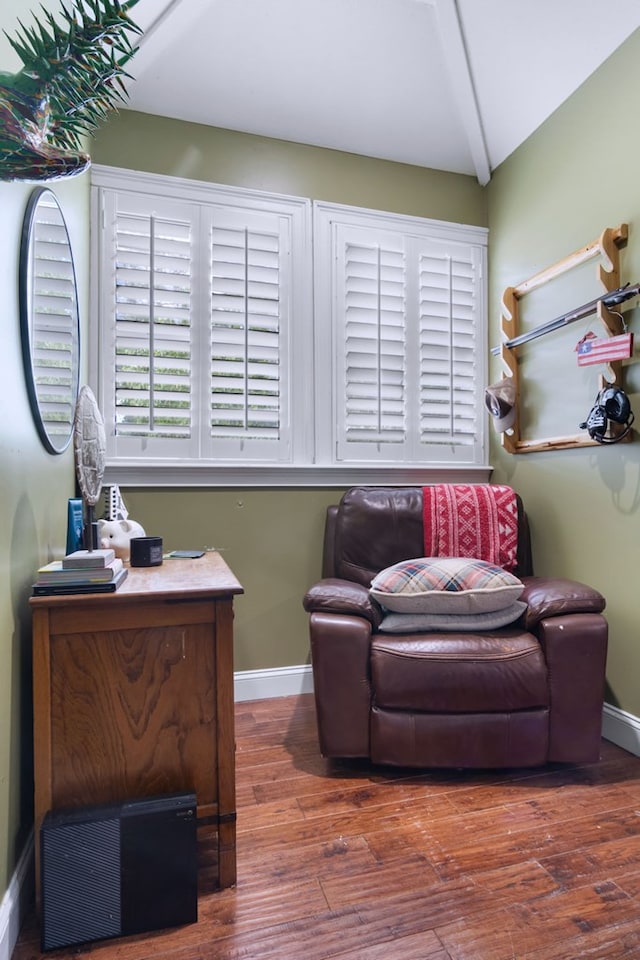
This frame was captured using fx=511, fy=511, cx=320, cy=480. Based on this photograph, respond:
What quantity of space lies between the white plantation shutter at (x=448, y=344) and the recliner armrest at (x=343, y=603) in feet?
3.86

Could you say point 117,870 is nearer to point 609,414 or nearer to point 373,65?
point 609,414

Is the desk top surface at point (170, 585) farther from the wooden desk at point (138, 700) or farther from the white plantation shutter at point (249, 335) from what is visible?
the white plantation shutter at point (249, 335)

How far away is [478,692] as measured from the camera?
1.77 metres

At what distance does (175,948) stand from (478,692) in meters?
1.12

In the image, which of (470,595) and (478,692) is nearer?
(478,692)

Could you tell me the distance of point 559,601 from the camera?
1867 mm

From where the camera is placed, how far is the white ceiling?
86.2 inches

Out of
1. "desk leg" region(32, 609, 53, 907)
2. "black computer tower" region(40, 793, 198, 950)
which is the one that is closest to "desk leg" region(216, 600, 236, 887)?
"black computer tower" region(40, 793, 198, 950)

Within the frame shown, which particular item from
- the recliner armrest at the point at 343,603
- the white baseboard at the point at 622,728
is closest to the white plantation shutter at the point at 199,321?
the recliner armrest at the point at 343,603

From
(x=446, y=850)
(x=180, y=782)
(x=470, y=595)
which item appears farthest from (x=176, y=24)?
(x=446, y=850)

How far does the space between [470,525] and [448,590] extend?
609mm

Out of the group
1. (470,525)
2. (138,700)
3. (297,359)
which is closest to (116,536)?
(138,700)

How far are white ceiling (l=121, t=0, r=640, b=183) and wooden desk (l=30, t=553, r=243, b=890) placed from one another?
2.37 meters

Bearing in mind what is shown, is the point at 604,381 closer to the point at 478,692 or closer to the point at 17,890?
the point at 478,692
